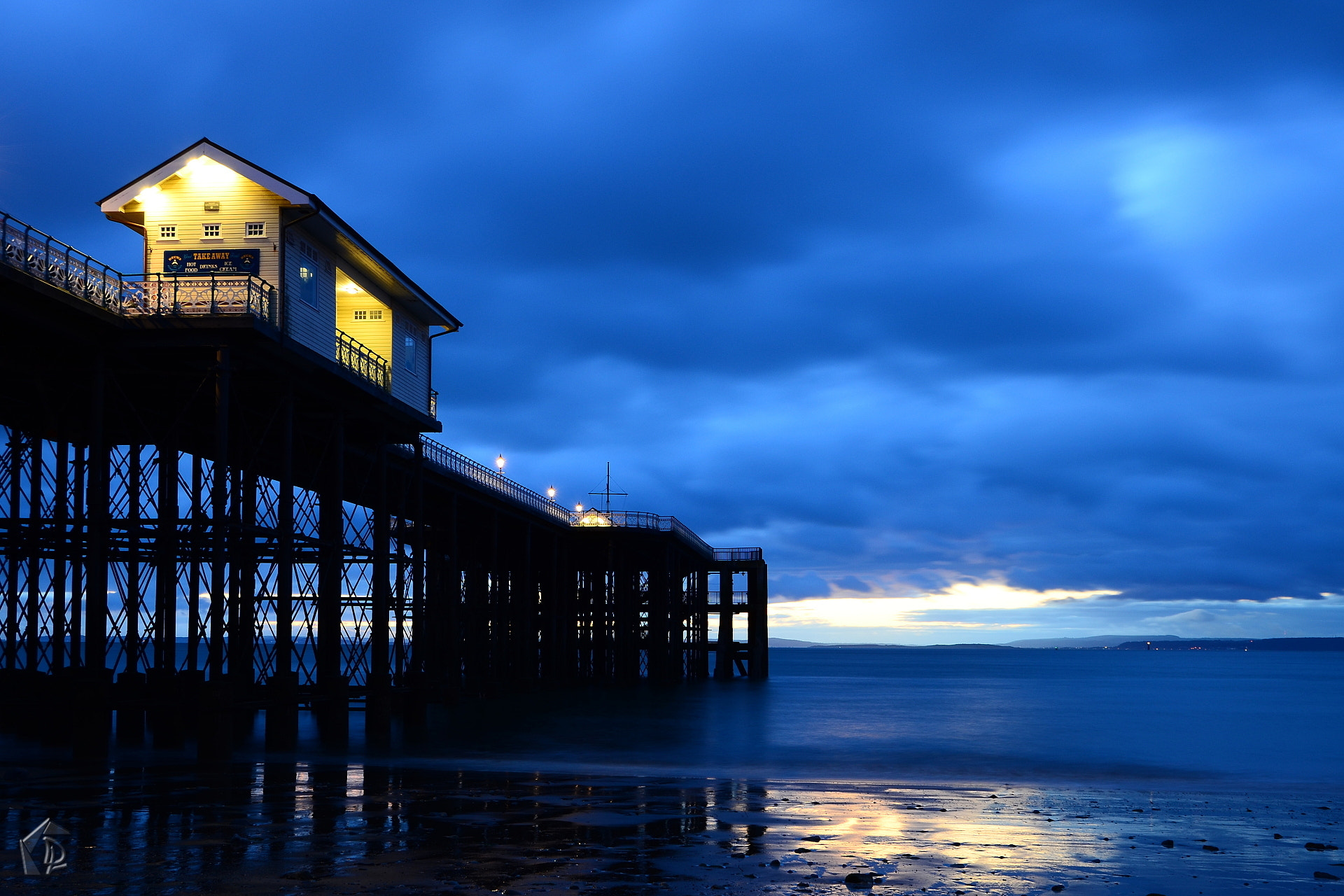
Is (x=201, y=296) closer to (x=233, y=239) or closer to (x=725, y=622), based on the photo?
(x=233, y=239)

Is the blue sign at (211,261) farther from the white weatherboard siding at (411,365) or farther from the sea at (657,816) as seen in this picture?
the sea at (657,816)

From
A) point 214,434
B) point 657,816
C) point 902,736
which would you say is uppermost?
point 214,434

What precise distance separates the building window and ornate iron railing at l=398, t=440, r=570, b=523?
24.8ft

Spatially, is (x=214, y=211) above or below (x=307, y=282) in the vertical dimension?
above

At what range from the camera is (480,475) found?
144 feet

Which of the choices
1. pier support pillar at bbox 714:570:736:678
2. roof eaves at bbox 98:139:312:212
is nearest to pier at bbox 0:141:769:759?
roof eaves at bbox 98:139:312:212

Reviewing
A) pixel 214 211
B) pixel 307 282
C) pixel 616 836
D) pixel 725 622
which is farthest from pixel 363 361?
pixel 725 622

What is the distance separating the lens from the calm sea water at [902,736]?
2889 cm

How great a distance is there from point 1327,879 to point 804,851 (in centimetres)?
535

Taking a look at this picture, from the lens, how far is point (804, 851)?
13.7m

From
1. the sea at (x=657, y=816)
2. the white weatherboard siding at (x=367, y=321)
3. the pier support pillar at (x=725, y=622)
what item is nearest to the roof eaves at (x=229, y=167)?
the white weatherboard siding at (x=367, y=321)

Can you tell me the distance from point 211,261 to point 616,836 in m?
16.7

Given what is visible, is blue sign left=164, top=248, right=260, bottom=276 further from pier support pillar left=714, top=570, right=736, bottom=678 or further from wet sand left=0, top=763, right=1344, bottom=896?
pier support pillar left=714, top=570, right=736, bottom=678

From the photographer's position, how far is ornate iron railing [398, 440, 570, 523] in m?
38.4
